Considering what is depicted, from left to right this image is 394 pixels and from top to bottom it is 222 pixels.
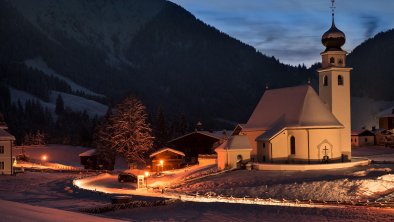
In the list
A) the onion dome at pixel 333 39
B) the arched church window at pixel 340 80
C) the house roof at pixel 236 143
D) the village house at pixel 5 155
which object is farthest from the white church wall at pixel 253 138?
the village house at pixel 5 155

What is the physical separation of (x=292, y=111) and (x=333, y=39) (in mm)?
8680

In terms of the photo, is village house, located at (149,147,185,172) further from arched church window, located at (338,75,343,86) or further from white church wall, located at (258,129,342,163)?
arched church window, located at (338,75,343,86)

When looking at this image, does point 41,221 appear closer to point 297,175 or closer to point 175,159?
point 297,175

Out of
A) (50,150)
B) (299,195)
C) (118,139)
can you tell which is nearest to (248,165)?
(299,195)

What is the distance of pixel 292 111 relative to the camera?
167ft

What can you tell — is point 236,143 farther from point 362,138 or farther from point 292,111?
point 362,138

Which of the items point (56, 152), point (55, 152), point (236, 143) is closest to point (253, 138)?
point (236, 143)

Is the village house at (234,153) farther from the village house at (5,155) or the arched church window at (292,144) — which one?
the village house at (5,155)

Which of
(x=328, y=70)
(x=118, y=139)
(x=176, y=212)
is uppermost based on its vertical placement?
(x=328, y=70)

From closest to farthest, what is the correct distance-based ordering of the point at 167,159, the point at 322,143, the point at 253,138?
the point at 322,143, the point at 253,138, the point at 167,159

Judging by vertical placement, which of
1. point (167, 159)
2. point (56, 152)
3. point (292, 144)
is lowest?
point (167, 159)

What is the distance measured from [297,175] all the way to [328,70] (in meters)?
14.8

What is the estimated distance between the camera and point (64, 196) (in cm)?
3744

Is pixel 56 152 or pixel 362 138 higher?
pixel 362 138
